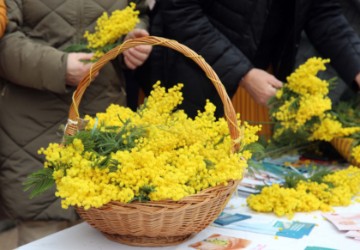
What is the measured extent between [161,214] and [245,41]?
966mm

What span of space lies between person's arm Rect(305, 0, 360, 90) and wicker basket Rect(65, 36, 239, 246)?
3.14 feet

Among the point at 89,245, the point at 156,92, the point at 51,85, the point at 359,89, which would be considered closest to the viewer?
the point at 89,245

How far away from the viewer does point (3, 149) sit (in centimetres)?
161

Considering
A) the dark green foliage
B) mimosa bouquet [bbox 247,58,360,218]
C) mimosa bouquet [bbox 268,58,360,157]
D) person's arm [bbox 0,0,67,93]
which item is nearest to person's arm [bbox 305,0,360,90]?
mimosa bouquet [bbox 247,58,360,218]

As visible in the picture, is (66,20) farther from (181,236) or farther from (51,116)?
(181,236)

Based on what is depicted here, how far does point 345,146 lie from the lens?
5.53 feet

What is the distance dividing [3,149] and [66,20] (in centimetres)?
44

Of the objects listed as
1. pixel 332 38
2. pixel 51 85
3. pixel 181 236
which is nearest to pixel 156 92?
pixel 181 236

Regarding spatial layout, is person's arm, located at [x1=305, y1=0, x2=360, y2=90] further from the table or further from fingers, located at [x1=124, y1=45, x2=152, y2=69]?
the table

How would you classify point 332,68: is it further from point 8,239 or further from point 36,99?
point 8,239

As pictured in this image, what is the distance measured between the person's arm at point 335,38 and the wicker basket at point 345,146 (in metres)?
0.28

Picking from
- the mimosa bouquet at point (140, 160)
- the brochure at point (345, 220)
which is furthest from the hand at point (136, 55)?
the brochure at point (345, 220)

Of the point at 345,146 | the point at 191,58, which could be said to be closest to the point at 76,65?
the point at 191,58

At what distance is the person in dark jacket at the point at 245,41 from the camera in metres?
1.70
